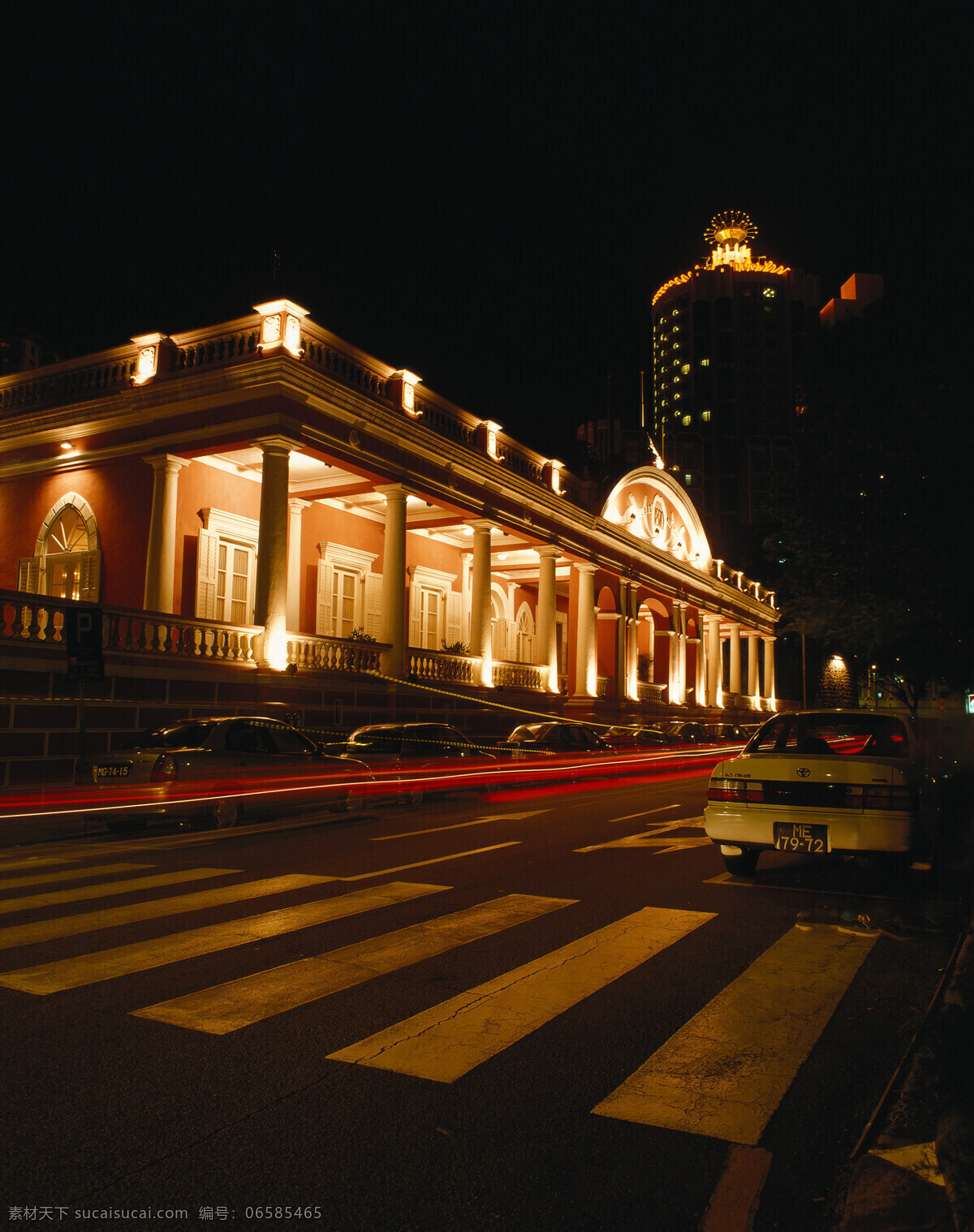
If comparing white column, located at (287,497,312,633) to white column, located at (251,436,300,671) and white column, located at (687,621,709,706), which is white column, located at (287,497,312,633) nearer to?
white column, located at (251,436,300,671)

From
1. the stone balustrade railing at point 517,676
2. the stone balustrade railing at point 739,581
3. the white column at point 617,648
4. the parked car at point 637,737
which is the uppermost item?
the stone balustrade railing at point 739,581

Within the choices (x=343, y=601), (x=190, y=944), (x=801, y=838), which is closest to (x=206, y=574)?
(x=343, y=601)

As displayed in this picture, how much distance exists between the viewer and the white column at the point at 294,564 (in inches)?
936

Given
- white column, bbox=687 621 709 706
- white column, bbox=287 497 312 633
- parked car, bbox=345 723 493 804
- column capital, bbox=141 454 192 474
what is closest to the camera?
parked car, bbox=345 723 493 804

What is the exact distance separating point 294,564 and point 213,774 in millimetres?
12232

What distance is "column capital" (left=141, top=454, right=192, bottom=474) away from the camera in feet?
67.6

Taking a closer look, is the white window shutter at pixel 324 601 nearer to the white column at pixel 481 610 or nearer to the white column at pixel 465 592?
the white column at pixel 481 610

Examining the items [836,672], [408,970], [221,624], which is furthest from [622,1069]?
[836,672]

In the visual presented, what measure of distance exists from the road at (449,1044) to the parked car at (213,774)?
3.21 m

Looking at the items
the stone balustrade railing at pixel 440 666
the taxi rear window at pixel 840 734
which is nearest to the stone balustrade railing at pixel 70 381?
the stone balustrade railing at pixel 440 666

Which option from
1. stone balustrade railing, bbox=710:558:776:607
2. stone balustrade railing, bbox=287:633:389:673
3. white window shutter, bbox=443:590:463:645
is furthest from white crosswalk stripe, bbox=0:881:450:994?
stone balustrade railing, bbox=710:558:776:607

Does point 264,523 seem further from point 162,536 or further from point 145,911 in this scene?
point 145,911

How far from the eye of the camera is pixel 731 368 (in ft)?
446

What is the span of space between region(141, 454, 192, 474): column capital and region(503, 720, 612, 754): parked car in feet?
31.5
